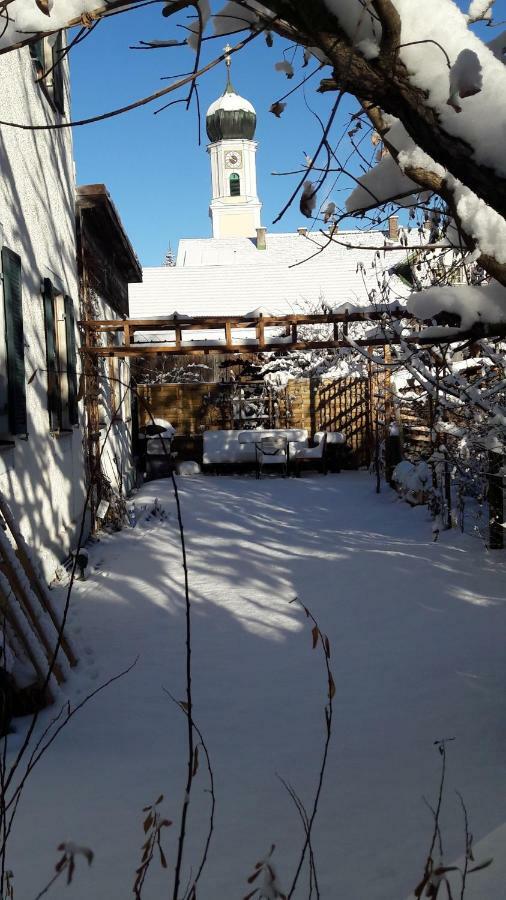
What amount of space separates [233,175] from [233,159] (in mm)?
1149

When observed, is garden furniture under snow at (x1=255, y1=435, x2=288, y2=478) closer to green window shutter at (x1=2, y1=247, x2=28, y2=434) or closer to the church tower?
green window shutter at (x1=2, y1=247, x2=28, y2=434)

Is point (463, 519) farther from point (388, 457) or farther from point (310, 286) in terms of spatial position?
point (310, 286)

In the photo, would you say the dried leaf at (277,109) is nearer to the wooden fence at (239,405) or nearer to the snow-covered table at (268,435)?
the snow-covered table at (268,435)

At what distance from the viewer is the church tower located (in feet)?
183

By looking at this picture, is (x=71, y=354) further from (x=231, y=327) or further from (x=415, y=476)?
(x=415, y=476)

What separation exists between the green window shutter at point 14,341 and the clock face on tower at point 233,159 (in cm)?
5401

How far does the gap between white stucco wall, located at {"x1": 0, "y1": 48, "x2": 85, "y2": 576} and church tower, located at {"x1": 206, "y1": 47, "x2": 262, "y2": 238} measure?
50.1 metres

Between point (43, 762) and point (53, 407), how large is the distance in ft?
13.8

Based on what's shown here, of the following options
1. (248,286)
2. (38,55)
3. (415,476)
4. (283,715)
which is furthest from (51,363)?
(248,286)

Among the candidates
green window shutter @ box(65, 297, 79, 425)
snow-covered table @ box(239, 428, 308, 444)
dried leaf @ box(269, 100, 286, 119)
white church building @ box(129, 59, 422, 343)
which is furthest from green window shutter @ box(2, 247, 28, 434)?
white church building @ box(129, 59, 422, 343)

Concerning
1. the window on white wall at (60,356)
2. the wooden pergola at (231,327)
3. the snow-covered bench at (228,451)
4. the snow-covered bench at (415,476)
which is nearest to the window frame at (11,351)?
the window on white wall at (60,356)

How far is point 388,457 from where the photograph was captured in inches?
476

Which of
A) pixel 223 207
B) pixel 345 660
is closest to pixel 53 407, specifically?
pixel 345 660

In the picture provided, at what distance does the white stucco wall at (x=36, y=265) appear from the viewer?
547cm
